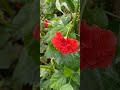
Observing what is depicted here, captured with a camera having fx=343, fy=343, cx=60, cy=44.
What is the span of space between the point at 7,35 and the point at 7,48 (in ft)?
0.18

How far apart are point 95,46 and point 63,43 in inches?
5.4

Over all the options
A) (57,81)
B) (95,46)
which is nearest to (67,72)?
(57,81)

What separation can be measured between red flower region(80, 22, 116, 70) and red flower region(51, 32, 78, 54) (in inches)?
1.5

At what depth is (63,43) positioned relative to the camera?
139cm

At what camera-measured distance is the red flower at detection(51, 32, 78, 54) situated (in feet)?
4.55

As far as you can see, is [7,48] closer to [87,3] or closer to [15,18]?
[15,18]

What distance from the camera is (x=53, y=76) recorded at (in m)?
1.46

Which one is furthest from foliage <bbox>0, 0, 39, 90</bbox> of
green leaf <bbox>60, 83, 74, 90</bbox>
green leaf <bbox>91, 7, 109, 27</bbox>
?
green leaf <bbox>91, 7, 109, 27</bbox>

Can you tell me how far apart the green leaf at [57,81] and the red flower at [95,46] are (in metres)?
0.10

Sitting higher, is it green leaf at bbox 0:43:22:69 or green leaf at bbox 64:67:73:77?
green leaf at bbox 0:43:22:69

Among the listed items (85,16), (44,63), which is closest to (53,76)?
(44,63)

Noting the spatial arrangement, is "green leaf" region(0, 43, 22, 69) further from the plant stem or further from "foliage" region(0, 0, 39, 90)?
the plant stem

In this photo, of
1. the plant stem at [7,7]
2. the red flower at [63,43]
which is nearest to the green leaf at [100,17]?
the red flower at [63,43]

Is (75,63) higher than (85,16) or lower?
lower
